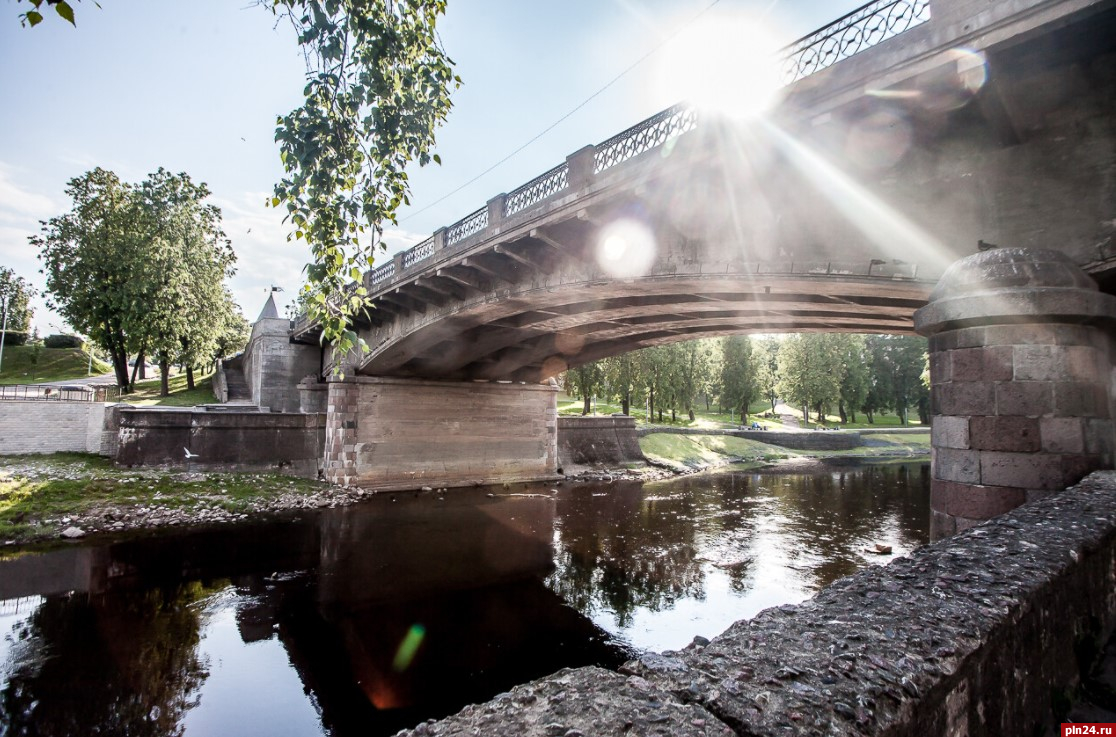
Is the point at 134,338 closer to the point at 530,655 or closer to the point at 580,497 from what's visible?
the point at 580,497

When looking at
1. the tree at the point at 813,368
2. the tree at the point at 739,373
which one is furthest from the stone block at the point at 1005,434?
the tree at the point at 813,368

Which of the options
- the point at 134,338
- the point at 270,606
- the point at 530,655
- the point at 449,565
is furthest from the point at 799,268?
the point at 134,338

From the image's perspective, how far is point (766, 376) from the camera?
54.2 m

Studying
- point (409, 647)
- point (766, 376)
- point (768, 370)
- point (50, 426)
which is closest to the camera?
point (409, 647)

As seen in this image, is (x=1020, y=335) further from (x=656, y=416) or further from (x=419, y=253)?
(x=656, y=416)

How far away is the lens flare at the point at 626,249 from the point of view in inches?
416

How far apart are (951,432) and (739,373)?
43.5 metres

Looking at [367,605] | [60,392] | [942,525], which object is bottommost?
[367,605]

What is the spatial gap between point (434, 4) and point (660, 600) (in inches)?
367

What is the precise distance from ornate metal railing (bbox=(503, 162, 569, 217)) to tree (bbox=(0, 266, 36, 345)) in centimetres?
6488

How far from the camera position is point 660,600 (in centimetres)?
969

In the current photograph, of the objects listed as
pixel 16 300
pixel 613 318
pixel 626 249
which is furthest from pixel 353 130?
pixel 16 300

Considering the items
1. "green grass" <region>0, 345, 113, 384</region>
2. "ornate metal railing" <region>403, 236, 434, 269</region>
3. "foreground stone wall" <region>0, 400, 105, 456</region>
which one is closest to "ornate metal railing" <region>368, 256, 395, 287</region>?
"ornate metal railing" <region>403, 236, 434, 269</region>

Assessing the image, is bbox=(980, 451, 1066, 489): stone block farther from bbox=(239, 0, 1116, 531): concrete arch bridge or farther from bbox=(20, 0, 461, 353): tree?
bbox=(20, 0, 461, 353): tree
